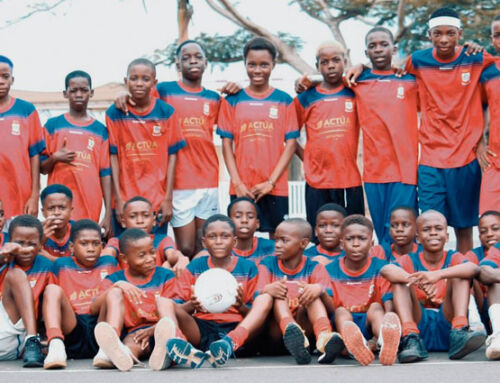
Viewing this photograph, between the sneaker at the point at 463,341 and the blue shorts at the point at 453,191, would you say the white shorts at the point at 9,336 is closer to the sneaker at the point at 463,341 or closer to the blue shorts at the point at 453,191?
the sneaker at the point at 463,341

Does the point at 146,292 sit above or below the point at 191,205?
below

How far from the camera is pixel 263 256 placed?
6953 millimetres

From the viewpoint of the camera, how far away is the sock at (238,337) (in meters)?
5.57

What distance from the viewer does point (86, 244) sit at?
6.57m

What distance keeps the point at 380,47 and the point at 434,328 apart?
280cm

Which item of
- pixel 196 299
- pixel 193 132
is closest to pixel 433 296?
pixel 196 299

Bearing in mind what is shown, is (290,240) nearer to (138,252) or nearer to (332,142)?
(138,252)

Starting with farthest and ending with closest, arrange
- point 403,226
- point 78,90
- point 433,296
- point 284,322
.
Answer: point 78,90 → point 403,226 → point 433,296 → point 284,322

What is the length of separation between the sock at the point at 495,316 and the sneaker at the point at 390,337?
0.73 m

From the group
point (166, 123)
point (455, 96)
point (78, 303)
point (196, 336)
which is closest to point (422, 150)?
point (455, 96)

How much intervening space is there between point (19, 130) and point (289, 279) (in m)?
3.03

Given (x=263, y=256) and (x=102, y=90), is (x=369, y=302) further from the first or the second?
(x=102, y=90)

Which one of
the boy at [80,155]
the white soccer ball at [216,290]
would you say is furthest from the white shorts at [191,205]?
the white soccer ball at [216,290]

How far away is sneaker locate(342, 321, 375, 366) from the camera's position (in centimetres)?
533
